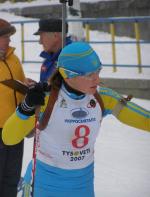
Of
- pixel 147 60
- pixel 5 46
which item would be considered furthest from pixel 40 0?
pixel 5 46

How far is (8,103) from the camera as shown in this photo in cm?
336

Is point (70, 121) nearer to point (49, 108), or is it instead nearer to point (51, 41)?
point (49, 108)

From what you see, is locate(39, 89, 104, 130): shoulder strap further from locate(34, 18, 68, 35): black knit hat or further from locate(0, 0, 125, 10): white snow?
locate(0, 0, 125, 10): white snow

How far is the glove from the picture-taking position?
221cm

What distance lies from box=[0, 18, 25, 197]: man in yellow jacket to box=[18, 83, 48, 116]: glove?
109 centimetres

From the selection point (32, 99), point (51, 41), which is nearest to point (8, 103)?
point (51, 41)

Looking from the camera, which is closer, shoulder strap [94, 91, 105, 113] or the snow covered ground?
shoulder strap [94, 91, 105, 113]

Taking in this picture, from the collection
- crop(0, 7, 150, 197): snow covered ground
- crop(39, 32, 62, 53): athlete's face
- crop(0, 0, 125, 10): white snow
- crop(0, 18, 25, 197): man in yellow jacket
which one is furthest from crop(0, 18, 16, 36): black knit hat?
crop(0, 0, 125, 10): white snow

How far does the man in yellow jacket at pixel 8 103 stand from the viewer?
335cm

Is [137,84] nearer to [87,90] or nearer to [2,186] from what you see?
[2,186]

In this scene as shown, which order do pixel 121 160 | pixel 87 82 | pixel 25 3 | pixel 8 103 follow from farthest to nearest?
pixel 25 3 → pixel 121 160 → pixel 8 103 → pixel 87 82

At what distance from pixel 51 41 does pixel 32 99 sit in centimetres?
151

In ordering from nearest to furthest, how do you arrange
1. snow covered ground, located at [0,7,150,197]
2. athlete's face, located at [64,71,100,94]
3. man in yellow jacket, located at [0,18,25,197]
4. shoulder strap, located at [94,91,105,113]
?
athlete's face, located at [64,71,100,94] < shoulder strap, located at [94,91,105,113] < man in yellow jacket, located at [0,18,25,197] < snow covered ground, located at [0,7,150,197]

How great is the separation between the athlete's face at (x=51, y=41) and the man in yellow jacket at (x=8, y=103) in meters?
0.27
